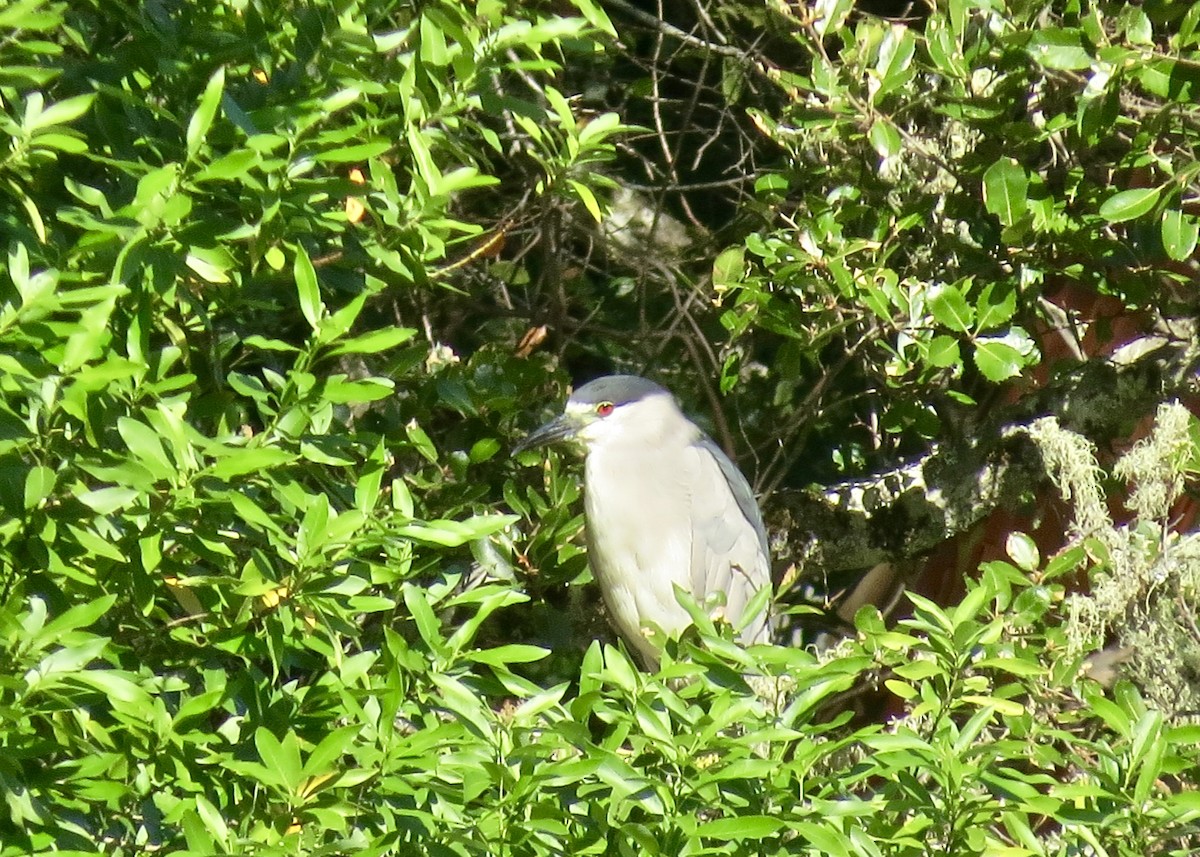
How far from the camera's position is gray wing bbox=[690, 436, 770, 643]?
10.9 feet

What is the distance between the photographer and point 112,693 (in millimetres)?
1478

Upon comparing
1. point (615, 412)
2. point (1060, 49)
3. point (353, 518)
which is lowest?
point (615, 412)

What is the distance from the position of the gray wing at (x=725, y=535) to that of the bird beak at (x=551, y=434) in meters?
0.43

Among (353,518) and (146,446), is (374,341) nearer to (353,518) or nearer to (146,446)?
(353,518)

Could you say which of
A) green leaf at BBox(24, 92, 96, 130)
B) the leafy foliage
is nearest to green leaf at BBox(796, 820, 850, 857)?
the leafy foliage

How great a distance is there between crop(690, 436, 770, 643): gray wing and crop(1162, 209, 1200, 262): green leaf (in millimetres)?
1198

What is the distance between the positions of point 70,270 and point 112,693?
57cm

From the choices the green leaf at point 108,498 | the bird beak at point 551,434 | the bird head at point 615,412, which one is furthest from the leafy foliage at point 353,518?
the bird head at point 615,412

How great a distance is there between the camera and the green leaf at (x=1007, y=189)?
2656 mm

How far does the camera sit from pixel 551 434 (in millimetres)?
3213

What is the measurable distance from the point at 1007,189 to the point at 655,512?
1.31m

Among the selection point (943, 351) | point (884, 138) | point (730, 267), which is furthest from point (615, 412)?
point (884, 138)

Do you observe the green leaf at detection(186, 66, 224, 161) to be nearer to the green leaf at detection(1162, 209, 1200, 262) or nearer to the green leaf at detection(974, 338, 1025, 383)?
the green leaf at detection(974, 338, 1025, 383)

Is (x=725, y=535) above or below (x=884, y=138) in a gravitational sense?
below
